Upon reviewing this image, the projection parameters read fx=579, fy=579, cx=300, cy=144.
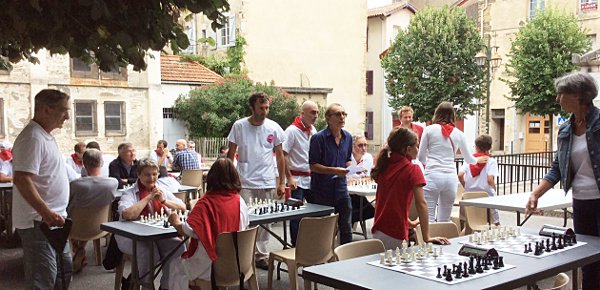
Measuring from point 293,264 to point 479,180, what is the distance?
3.33 meters

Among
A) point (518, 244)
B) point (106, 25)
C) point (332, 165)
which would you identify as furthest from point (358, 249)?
point (332, 165)

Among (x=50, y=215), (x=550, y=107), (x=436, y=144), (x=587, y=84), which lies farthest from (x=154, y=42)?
(x=550, y=107)

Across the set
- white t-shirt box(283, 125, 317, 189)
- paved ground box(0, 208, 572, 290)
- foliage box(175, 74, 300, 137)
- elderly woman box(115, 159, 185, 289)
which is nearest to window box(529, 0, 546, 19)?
foliage box(175, 74, 300, 137)

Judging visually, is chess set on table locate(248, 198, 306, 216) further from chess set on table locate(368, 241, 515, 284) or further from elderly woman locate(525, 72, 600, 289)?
elderly woman locate(525, 72, 600, 289)

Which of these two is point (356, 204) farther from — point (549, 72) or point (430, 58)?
point (430, 58)

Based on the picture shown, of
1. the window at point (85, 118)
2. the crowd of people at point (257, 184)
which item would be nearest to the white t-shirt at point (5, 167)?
the crowd of people at point (257, 184)

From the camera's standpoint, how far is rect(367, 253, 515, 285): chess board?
3.04 metres

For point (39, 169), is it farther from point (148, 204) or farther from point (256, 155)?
point (256, 155)

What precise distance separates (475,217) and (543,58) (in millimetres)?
18502

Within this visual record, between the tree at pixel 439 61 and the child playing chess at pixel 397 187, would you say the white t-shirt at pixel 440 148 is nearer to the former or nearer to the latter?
the child playing chess at pixel 397 187

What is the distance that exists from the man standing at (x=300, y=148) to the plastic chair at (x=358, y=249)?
2944 millimetres

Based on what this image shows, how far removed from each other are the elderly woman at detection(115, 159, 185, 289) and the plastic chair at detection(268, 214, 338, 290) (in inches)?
39.4

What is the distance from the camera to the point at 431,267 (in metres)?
3.28

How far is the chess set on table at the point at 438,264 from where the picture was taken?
10.0ft
